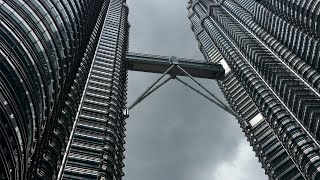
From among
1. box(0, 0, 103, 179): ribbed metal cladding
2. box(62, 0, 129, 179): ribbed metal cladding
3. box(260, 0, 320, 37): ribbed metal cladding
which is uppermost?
box(260, 0, 320, 37): ribbed metal cladding

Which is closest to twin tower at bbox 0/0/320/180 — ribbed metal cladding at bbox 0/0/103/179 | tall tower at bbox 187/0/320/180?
ribbed metal cladding at bbox 0/0/103/179

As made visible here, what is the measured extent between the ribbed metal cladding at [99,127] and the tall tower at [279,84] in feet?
118

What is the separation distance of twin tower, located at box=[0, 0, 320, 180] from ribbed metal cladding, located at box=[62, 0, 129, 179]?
0.64ft

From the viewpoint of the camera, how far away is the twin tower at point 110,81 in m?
39.3

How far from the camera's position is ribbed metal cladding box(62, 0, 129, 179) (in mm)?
74625

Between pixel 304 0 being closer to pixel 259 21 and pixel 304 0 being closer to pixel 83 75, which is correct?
pixel 259 21

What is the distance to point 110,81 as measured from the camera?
343 ft

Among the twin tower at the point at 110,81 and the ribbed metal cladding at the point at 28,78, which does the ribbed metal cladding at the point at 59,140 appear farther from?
the ribbed metal cladding at the point at 28,78

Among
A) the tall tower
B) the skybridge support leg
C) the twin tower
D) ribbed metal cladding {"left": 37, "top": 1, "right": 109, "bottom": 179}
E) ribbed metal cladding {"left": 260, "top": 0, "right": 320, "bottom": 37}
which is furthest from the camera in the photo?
the skybridge support leg

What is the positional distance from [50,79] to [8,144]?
12.5 metres

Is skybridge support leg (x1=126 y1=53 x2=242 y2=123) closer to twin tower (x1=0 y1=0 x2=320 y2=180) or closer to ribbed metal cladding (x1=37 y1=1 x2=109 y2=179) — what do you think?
twin tower (x1=0 y1=0 x2=320 y2=180)

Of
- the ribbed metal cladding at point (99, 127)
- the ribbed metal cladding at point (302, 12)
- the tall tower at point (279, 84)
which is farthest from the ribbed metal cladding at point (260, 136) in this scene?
the ribbed metal cladding at point (99, 127)

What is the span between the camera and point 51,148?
56.1m

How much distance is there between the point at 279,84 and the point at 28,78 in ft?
281
